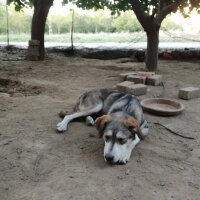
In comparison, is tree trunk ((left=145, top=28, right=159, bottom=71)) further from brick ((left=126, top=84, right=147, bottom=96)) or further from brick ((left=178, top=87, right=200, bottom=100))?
brick ((left=178, top=87, right=200, bottom=100))

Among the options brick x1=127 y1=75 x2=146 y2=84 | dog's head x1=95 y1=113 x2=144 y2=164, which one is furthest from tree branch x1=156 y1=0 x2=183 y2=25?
dog's head x1=95 y1=113 x2=144 y2=164

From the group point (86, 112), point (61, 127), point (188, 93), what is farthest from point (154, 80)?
point (61, 127)

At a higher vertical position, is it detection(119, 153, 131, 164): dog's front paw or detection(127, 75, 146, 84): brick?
detection(127, 75, 146, 84): brick

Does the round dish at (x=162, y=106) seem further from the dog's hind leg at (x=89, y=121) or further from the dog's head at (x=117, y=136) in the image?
the dog's head at (x=117, y=136)

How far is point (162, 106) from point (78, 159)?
2.78m

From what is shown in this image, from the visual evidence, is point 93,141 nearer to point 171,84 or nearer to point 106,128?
point 106,128

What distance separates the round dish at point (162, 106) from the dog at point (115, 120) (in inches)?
34.6

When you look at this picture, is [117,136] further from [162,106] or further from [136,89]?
[136,89]

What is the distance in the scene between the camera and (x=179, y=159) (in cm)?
337

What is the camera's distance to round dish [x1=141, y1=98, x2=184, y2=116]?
16.4 feet

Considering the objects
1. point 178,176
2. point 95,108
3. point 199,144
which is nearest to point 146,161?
point 178,176

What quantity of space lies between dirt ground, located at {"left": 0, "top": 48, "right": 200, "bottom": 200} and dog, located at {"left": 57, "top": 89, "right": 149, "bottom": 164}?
14 cm

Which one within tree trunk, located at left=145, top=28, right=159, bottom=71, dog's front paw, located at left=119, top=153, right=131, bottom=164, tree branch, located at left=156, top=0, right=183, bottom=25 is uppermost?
tree branch, located at left=156, top=0, right=183, bottom=25

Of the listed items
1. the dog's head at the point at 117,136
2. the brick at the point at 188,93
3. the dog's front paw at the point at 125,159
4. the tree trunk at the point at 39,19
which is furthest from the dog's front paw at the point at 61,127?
the tree trunk at the point at 39,19
